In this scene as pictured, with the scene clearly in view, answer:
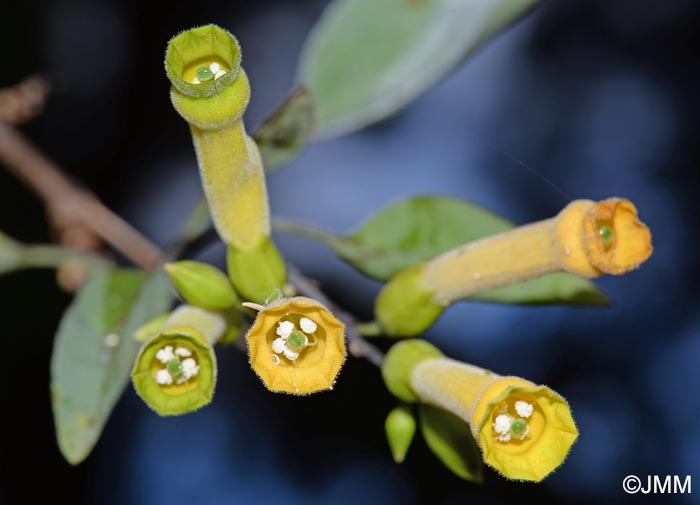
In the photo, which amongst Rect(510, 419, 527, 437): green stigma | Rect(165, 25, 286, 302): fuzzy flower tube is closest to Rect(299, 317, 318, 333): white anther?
Rect(165, 25, 286, 302): fuzzy flower tube

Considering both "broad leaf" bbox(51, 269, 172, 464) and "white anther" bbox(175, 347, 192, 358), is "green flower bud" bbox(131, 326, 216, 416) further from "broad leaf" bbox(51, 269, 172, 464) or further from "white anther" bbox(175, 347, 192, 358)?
"broad leaf" bbox(51, 269, 172, 464)

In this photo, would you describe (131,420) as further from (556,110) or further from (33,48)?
(556,110)

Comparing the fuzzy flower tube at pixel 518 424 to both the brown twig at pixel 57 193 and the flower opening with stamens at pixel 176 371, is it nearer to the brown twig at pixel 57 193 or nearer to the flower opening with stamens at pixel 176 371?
the flower opening with stamens at pixel 176 371

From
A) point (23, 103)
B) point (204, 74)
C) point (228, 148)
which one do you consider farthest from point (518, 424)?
point (23, 103)

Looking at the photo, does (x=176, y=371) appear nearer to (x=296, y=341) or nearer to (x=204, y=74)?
(x=296, y=341)

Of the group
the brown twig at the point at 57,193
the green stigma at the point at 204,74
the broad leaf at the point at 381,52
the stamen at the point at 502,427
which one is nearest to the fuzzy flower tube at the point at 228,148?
the green stigma at the point at 204,74

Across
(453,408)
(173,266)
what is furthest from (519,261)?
(173,266)
